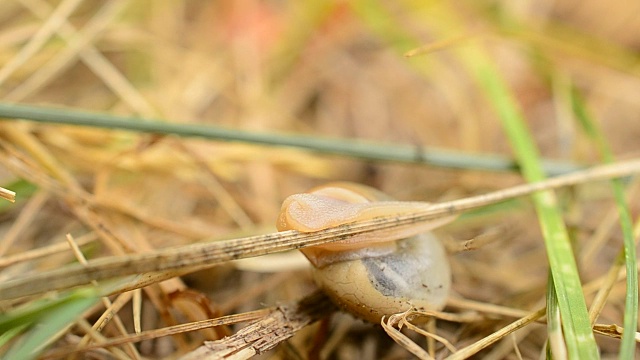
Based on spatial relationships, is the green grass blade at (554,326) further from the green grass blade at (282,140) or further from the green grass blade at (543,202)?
the green grass blade at (282,140)

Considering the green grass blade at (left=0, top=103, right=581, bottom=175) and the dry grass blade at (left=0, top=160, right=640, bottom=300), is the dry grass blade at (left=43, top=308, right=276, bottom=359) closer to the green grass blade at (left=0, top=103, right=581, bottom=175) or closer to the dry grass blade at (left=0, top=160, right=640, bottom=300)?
the dry grass blade at (left=0, top=160, right=640, bottom=300)

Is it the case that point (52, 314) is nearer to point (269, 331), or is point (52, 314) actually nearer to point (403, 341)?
point (269, 331)

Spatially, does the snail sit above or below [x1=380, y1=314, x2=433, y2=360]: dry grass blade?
above

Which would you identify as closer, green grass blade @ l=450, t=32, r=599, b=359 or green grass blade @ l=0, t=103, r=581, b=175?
green grass blade @ l=450, t=32, r=599, b=359

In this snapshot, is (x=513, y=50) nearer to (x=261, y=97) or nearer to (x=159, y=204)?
(x=261, y=97)

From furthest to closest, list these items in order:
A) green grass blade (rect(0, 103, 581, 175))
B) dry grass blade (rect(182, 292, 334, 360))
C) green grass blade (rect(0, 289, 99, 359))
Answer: green grass blade (rect(0, 103, 581, 175))
dry grass blade (rect(182, 292, 334, 360))
green grass blade (rect(0, 289, 99, 359))

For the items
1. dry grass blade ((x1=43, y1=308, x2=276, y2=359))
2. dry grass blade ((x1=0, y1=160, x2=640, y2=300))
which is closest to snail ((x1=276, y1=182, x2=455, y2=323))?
dry grass blade ((x1=0, y1=160, x2=640, y2=300))

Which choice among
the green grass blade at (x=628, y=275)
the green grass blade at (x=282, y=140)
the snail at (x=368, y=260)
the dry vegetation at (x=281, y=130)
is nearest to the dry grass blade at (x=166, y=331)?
the dry vegetation at (x=281, y=130)

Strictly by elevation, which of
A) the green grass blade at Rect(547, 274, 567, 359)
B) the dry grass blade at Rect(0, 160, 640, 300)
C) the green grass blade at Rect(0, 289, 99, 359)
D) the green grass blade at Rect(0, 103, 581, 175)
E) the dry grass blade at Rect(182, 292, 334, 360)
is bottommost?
the green grass blade at Rect(547, 274, 567, 359)

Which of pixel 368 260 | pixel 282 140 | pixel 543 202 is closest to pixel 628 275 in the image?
pixel 543 202
